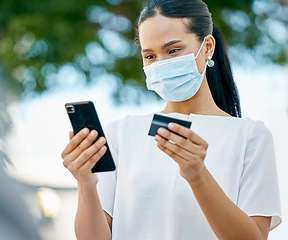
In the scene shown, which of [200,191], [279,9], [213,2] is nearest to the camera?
[200,191]

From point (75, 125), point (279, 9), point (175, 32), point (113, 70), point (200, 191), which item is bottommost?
point (113, 70)

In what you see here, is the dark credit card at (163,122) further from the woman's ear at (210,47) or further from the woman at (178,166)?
the woman's ear at (210,47)

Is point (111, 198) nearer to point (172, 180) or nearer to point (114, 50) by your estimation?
point (172, 180)

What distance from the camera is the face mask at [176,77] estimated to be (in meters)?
1.58

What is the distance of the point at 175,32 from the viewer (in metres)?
1.55

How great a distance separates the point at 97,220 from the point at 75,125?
0.33 meters

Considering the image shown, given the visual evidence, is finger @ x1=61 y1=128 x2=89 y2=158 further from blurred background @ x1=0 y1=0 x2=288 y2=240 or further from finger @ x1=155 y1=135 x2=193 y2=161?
blurred background @ x1=0 y1=0 x2=288 y2=240

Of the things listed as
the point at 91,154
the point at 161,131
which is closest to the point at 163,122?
the point at 161,131

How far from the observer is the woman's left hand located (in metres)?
1.17

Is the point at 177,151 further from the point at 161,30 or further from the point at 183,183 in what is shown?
the point at 161,30

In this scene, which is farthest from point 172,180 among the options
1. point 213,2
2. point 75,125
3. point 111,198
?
point 213,2

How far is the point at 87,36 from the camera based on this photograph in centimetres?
602

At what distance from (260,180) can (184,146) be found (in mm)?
376

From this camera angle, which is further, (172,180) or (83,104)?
(172,180)
